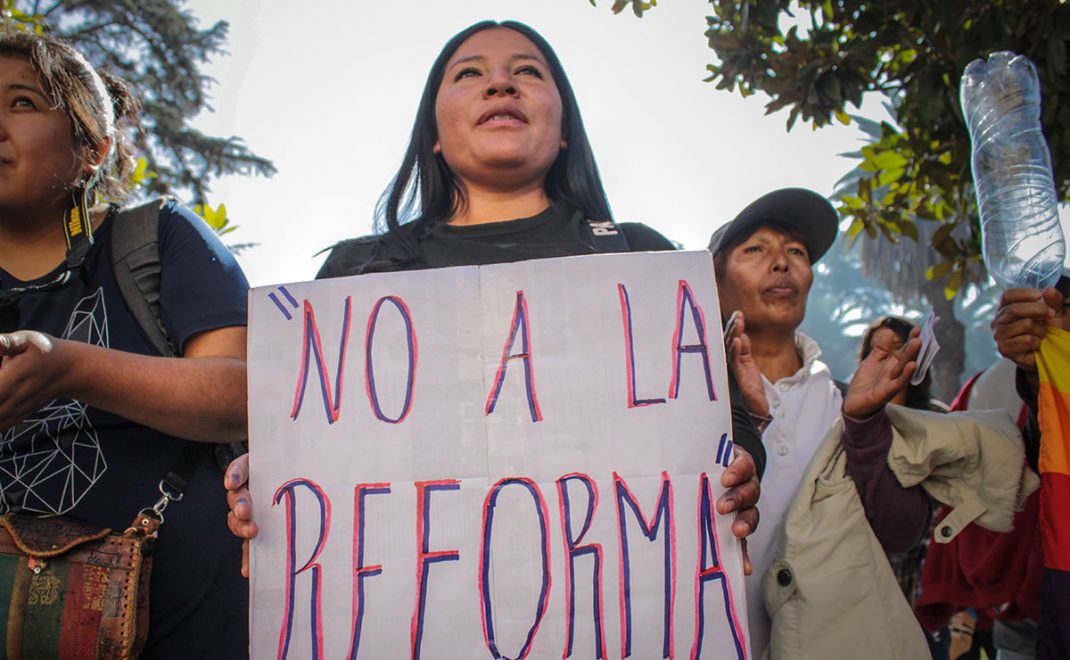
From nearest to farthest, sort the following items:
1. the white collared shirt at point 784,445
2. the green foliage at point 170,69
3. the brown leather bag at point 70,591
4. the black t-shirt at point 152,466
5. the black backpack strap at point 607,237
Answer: the brown leather bag at point 70,591
the black t-shirt at point 152,466
the black backpack strap at point 607,237
the white collared shirt at point 784,445
the green foliage at point 170,69

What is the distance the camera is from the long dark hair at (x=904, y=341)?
247 centimetres

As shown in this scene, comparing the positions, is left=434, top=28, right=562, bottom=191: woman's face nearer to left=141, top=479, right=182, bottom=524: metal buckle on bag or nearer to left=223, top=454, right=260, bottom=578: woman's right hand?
left=223, top=454, right=260, bottom=578: woman's right hand

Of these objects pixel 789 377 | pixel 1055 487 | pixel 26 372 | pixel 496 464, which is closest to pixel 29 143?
pixel 26 372

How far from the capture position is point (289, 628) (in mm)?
1363

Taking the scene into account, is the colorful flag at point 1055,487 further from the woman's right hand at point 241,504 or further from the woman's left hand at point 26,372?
the woman's left hand at point 26,372

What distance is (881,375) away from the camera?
1.80 metres

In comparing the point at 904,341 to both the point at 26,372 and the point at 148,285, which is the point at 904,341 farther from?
the point at 26,372

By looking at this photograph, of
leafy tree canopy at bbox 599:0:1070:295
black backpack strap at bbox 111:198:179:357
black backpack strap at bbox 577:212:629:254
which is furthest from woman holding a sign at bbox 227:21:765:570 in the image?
leafy tree canopy at bbox 599:0:1070:295

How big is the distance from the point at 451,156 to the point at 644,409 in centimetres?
72

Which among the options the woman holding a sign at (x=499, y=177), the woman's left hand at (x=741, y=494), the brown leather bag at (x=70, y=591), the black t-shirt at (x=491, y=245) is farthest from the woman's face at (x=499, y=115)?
the brown leather bag at (x=70, y=591)

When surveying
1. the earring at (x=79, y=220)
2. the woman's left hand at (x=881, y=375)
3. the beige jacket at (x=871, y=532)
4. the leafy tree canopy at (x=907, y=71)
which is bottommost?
the beige jacket at (x=871, y=532)

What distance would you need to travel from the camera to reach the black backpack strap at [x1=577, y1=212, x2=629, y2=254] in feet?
5.45

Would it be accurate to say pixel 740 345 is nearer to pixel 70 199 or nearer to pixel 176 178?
pixel 70 199

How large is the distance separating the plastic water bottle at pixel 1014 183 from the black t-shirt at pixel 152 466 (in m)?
1.62
